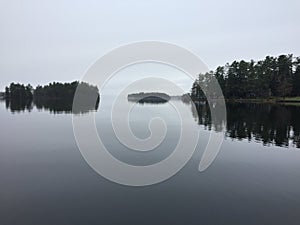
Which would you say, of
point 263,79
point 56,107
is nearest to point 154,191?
point 56,107

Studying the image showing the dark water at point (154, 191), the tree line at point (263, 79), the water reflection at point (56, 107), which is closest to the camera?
the dark water at point (154, 191)

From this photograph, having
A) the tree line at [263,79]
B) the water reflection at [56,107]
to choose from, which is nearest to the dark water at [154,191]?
the water reflection at [56,107]

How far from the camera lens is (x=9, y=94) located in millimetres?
197750

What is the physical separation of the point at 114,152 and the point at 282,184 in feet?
41.3

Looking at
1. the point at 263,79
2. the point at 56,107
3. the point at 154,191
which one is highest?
the point at 263,79

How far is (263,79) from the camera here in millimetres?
99688

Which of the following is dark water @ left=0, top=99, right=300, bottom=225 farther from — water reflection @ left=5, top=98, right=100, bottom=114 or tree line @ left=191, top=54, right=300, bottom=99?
tree line @ left=191, top=54, right=300, bottom=99

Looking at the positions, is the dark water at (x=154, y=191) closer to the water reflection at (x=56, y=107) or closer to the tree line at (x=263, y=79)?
the water reflection at (x=56, y=107)

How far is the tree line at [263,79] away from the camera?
97.3m

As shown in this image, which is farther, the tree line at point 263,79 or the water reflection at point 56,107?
the tree line at point 263,79

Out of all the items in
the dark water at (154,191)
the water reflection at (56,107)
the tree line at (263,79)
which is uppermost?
the tree line at (263,79)

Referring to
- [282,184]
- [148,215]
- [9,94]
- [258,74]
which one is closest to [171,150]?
[282,184]

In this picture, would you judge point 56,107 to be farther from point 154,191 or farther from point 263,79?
point 263,79

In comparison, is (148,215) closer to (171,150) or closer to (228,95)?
(171,150)
